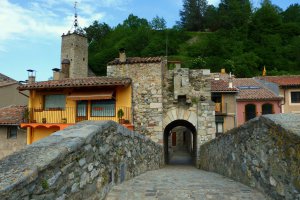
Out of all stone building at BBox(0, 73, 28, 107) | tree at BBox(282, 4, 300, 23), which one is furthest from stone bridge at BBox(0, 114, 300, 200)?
tree at BBox(282, 4, 300, 23)

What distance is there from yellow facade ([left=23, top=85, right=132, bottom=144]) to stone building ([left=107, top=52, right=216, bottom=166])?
2.00 feet

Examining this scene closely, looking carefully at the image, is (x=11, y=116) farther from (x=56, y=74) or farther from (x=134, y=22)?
(x=134, y=22)

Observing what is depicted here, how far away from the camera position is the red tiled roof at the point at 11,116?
1830 cm

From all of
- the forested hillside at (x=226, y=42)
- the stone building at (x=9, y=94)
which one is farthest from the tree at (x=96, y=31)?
the stone building at (x=9, y=94)

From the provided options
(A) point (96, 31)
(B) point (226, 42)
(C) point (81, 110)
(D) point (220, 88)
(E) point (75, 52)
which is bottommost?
(C) point (81, 110)

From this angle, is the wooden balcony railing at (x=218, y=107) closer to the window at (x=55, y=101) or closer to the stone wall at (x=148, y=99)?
the stone wall at (x=148, y=99)

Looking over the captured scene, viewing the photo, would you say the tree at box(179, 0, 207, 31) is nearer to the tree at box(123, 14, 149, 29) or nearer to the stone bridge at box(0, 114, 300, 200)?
the tree at box(123, 14, 149, 29)

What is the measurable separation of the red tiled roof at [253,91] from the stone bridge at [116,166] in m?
20.0

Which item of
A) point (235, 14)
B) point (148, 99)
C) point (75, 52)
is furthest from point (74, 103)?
point (235, 14)

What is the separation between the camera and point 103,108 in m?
17.2

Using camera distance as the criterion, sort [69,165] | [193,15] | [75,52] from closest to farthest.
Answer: [69,165]
[75,52]
[193,15]

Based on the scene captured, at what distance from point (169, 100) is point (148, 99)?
1181 mm

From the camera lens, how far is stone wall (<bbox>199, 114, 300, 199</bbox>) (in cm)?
329

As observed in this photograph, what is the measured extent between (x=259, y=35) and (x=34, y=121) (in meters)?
50.4
